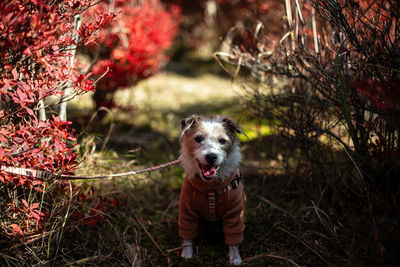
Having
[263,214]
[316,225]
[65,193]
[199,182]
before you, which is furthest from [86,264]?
[316,225]

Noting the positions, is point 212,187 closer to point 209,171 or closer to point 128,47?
point 209,171

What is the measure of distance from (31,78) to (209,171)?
5.19 ft

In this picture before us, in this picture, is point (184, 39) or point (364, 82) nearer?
point (364, 82)

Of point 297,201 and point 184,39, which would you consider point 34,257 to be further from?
point 184,39

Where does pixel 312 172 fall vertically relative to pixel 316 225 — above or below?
above

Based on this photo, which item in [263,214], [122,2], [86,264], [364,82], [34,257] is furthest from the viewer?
[122,2]

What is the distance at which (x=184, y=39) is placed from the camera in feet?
43.5

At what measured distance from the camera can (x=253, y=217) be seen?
3.44 meters

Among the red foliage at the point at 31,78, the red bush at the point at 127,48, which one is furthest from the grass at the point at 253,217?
the red bush at the point at 127,48

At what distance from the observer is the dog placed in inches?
107

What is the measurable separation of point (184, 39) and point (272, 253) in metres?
11.7

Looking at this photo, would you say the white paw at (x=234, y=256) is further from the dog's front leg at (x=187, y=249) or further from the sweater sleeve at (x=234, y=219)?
the dog's front leg at (x=187, y=249)

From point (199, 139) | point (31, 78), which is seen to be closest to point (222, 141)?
point (199, 139)

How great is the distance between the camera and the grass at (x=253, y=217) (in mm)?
2649
